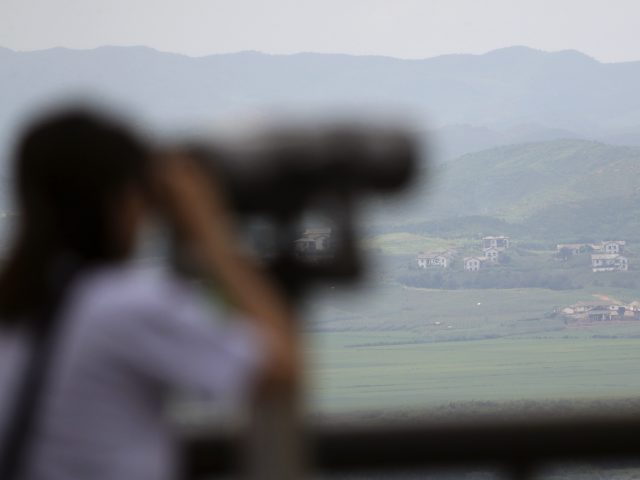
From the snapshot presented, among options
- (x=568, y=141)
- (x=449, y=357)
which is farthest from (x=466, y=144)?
(x=449, y=357)

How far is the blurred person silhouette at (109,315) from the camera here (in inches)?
52.9

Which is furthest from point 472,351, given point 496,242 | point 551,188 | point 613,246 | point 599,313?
point 551,188

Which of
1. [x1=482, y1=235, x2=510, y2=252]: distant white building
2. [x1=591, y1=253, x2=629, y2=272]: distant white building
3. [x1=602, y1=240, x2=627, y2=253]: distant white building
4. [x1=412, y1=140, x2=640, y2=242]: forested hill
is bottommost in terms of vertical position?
[x1=591, y1=253, x2=629, y2=272]: distant white building

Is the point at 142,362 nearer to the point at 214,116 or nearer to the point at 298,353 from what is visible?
the point at 298,353

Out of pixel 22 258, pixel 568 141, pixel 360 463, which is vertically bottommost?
pixel 360 463

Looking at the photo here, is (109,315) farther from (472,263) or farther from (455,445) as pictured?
(472,263)

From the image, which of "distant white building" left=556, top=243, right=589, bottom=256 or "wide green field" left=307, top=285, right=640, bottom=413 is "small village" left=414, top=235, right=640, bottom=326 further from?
"wide green field" left=307, top=285, right=640, bottom=413

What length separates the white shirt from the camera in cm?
135

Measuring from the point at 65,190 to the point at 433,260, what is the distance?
90.7 metres

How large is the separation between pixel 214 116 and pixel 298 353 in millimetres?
484

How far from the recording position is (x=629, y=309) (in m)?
80.4

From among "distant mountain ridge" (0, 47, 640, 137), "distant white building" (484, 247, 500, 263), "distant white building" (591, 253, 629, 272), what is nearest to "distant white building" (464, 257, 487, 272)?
"distant white building" (484, 247, 500, 263)

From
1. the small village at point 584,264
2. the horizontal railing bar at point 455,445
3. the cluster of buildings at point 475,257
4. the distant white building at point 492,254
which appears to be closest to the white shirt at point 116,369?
the horizontal railing bar at point 455,445

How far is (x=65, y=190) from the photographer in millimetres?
1432
